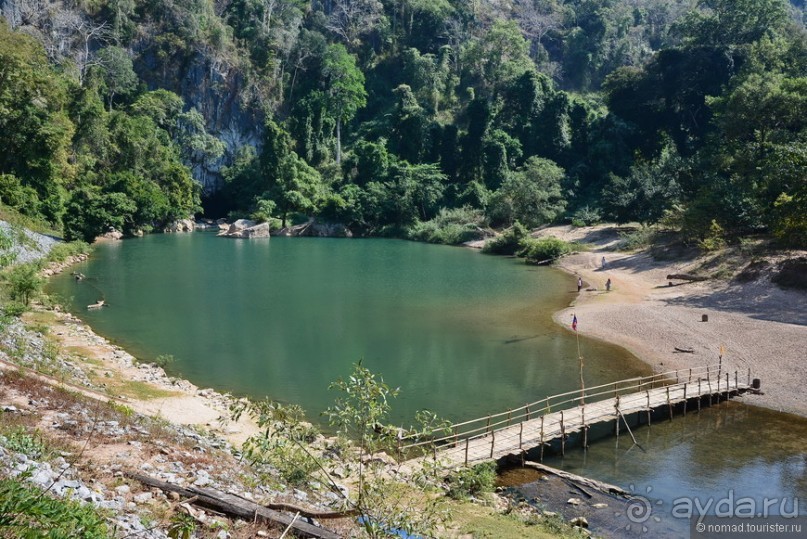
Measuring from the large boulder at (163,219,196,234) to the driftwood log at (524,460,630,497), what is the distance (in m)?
65.4

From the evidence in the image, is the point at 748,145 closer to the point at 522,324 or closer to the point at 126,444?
the point at 522,324

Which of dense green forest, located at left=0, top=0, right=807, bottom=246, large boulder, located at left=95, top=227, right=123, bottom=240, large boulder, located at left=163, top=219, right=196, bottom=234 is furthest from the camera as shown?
large boulder, located at left=163, top=219, right=196, bottom=234

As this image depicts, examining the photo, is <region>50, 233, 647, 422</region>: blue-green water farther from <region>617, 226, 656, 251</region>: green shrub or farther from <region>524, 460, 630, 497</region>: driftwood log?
<region>617, 226, 656, 251</region>: green shrub

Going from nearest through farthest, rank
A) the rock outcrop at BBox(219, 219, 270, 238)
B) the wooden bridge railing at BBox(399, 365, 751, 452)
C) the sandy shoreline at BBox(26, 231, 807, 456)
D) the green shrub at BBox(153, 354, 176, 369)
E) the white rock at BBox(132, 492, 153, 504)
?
the white rock at BBox(132, 492, 153, 504), the wooden bridge railing at BBox(399, 365, 751, 452), the sandy shoreline at BBox(26, 231, 807, 456), the green shrub at BBox(153, 354, 176, 369), the rock outcrop at BBox(219, 219, 270, 238)

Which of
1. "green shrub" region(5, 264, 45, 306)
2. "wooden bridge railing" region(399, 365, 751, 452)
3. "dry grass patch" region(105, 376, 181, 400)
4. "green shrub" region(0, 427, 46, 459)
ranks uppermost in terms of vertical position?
"green shrub" region(0, 427, 46, 459)

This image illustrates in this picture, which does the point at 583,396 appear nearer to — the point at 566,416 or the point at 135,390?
the point at 566,416

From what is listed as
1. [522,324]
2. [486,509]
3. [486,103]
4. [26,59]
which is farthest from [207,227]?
[486,509]

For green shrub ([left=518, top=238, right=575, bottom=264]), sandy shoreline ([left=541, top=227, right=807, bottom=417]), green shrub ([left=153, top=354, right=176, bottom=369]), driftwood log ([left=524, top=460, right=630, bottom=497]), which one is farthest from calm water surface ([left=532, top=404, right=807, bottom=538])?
green shrub ([left=518, top=238, right=575, bottom=264])

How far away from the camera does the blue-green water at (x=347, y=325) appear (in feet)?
74.0

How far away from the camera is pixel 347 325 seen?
30656 mm

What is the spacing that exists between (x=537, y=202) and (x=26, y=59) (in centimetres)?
5034

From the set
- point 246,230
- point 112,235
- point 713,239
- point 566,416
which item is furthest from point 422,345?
point 246,230

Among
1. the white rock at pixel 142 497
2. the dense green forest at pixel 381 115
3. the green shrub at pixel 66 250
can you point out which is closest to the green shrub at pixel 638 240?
the dense green forest at pixel 381 115

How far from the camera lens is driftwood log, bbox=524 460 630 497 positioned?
49.0 feet
